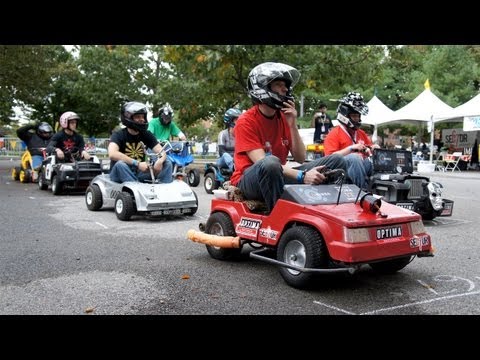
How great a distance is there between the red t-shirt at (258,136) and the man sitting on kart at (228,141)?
591 cm

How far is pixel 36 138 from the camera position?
13.9 metres

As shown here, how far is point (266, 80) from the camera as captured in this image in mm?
4617

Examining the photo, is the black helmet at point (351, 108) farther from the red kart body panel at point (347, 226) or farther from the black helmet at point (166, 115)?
the black helmet at point (166, 115)

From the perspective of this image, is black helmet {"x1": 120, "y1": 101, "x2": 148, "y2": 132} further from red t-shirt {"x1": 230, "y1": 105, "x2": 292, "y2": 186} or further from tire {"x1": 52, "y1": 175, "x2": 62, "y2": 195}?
tire {"x1": 52, "y1": 175, "x2": 62, "y2": 195}

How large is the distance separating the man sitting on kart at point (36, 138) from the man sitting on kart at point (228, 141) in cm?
544

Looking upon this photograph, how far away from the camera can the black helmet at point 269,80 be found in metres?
4.61

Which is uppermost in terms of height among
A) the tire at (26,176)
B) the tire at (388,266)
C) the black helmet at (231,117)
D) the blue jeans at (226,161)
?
the black helmet at (231,117)

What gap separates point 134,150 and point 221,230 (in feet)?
12.3

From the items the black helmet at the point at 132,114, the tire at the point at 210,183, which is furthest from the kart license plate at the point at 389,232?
the tire at the point at 210,183

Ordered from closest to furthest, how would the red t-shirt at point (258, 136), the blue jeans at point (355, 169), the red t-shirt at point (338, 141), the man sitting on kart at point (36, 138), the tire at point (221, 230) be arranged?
the red t-shirt at point (258, 136), the tire at point (221, 230), the blue jeans at point (355, 169), the red t-shirt at point (338, 141), the man sitting on kart at point (36, 138)

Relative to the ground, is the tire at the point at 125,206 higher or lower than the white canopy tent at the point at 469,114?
lower

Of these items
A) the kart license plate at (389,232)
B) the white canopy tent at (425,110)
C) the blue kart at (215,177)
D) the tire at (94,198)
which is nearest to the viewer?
the kart license plate at (389,232)

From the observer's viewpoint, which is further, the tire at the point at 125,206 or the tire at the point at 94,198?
the tire at the point at 94,198

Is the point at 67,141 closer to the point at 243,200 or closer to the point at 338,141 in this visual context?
the point at 338,141
